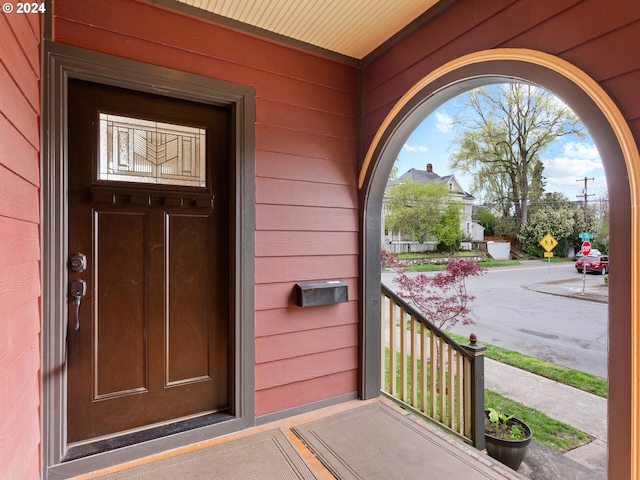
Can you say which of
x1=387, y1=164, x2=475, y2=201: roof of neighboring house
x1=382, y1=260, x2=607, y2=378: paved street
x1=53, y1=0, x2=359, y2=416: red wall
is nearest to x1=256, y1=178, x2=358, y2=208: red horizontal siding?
x1=53, y1=0, x2=359, y2=416: red wall

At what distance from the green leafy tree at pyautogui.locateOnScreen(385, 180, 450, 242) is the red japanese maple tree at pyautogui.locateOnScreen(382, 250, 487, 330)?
358mm

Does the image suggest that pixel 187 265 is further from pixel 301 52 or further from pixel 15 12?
pixel 301 52

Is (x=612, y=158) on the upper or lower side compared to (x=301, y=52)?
lower

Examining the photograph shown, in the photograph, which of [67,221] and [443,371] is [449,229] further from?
[67,221]

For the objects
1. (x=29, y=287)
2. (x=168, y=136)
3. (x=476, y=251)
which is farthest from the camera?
(x=476, y=251)

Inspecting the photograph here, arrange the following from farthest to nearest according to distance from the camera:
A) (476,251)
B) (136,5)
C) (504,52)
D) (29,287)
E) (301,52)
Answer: (476,251) < (301,52) < (136,5) < (504,52) < (29,287)

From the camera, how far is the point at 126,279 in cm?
171

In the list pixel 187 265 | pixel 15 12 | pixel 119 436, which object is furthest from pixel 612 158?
pixel 119 436

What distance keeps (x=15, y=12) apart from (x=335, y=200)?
1.70m

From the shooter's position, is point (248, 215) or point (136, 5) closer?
point (136, 5)

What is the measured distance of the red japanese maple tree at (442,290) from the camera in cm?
315

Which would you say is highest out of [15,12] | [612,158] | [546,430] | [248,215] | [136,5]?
[136,5]

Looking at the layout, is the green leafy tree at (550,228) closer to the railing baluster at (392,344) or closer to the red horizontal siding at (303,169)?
the railing baluster at (392,344)

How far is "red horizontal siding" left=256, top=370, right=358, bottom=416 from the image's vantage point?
6.45 feet
